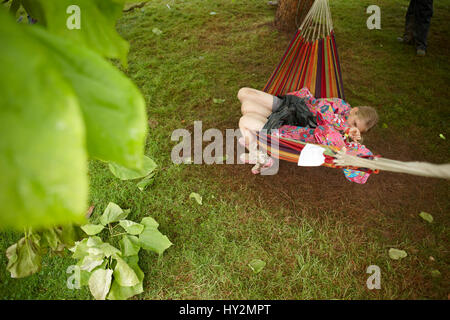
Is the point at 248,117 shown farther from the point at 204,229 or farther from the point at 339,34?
the point at 339,34

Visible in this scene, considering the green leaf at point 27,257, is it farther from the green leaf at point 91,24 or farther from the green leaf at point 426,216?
the green leaf at point 426,216

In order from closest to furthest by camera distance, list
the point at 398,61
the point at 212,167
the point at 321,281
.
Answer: the point at 321,281, the point at 212,167, the point at 398,61

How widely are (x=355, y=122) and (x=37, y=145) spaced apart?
7.77 feet

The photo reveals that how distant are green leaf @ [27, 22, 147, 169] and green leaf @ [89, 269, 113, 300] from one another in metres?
1.78

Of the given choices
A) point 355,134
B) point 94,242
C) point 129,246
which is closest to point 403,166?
point 355,134

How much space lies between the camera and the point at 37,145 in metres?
0.13

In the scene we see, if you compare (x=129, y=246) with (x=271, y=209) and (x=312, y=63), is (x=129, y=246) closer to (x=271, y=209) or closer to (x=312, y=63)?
(x=271, y=209)

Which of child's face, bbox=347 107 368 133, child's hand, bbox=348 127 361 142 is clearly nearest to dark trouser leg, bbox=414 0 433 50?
child's face, bbox=347 107 368 133

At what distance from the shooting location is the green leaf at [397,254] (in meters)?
2.01

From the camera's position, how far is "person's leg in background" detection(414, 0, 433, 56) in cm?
380

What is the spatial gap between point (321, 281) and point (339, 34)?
3950 mm

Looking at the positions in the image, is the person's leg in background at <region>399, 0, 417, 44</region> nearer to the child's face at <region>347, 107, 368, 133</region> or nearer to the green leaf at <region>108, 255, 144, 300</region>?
the child's face at <region>347, 107, 368, 133</region>
